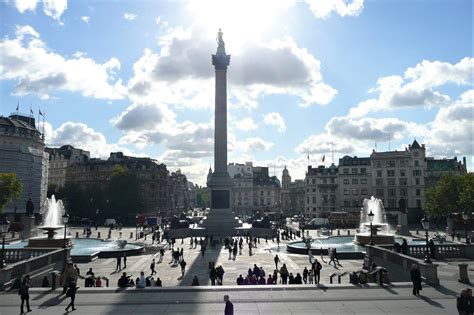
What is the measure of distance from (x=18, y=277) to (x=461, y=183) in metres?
76.6

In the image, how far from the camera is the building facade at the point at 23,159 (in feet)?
290

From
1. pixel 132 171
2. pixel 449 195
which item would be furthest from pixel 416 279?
pixel 132 171

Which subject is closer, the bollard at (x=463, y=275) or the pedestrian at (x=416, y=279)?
the pedestrian at (x=416, y=279)

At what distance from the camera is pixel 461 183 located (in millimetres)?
78438

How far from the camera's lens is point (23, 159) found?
3617 inches

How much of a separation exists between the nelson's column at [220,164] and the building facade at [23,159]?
136 ft

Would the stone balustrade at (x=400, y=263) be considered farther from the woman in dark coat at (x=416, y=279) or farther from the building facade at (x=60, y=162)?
the building facade at (x=60, y=162)

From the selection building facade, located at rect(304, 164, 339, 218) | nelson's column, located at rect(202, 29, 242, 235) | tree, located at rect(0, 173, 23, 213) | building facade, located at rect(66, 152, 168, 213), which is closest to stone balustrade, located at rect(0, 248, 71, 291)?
tree, located at rect(0, 173, 23, 213)

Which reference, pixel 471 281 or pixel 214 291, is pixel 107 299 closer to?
pixel 214 291

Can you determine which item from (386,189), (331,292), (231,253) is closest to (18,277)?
(331,292)

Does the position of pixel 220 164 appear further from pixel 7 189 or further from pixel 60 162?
pixel 60 162

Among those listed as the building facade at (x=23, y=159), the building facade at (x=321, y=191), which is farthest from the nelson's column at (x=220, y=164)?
the building facade at (x=321, y=191)

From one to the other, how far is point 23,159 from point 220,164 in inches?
1757

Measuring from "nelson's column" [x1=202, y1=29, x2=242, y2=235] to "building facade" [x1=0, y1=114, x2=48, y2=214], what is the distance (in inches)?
1628
